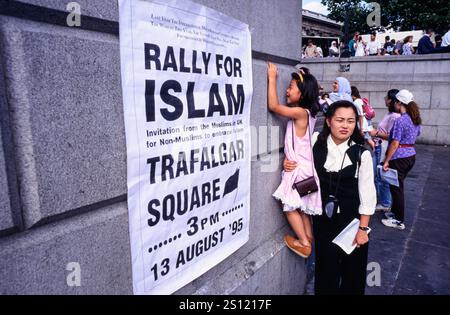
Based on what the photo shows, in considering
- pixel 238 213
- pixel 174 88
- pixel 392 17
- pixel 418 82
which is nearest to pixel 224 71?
pixel 174 88

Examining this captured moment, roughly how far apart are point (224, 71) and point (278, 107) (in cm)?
75

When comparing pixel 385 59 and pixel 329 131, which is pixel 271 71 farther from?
pixel 385 59

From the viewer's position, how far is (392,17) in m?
26.4

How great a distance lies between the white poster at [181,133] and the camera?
1.57 metres

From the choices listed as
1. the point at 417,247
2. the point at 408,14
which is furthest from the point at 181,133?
the point at 408,14

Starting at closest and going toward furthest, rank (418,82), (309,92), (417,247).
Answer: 1. (309,92)
2. (417,247)
3. (418,82)

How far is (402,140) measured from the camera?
4.82 metres

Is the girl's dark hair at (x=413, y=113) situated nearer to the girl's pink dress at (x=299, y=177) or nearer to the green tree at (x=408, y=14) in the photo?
the girl's pink dress at (x=299, y=177)

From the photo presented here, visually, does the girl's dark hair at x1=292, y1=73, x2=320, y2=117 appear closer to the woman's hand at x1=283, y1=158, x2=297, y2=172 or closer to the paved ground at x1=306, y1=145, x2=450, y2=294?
the woman's hand at x1=283, y1=158, x2=297, y2=172

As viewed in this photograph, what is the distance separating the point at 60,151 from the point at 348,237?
91.7 inches

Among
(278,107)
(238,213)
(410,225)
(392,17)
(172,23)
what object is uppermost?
(392,17)

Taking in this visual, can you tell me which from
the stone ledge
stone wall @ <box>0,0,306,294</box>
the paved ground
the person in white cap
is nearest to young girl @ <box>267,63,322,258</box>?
the paved ground

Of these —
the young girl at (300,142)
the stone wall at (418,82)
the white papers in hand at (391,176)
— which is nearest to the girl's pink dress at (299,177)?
the young girl at (300,142)

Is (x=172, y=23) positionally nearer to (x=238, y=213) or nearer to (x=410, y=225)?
(x=238, y=213)
